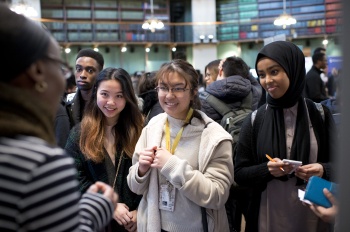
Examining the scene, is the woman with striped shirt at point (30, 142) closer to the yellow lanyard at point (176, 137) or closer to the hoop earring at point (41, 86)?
the hoop earring at point (41, 86)

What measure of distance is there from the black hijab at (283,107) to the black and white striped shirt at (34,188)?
1.24 meters

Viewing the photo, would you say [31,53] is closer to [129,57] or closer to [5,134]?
[5,134]

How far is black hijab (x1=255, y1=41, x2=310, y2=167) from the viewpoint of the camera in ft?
5.85

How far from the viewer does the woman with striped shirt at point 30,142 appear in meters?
0.77

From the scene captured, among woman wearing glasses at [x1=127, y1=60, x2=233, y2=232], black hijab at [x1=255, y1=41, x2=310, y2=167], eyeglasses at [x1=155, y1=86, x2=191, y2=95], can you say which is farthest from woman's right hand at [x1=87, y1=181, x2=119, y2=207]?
black hijab at [x1=255, y1=41, x2=310, y2=167]

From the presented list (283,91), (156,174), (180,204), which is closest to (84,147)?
(156,174)

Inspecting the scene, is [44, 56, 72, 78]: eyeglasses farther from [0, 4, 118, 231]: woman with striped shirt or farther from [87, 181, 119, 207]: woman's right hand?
[87, 181, 119, 207]: woman's right hand

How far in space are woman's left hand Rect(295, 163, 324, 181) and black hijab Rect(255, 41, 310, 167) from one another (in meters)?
0.09

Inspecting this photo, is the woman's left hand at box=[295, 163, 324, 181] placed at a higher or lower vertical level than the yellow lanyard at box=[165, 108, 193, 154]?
lower

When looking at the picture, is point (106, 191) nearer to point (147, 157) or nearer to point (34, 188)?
point (34, 188)

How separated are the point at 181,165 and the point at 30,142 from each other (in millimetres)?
941

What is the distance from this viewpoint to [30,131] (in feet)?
2.68

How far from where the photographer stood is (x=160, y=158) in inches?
66.2

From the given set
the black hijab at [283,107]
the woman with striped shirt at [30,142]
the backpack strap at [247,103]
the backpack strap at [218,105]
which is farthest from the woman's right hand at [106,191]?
the backpack strap at [247,103]
